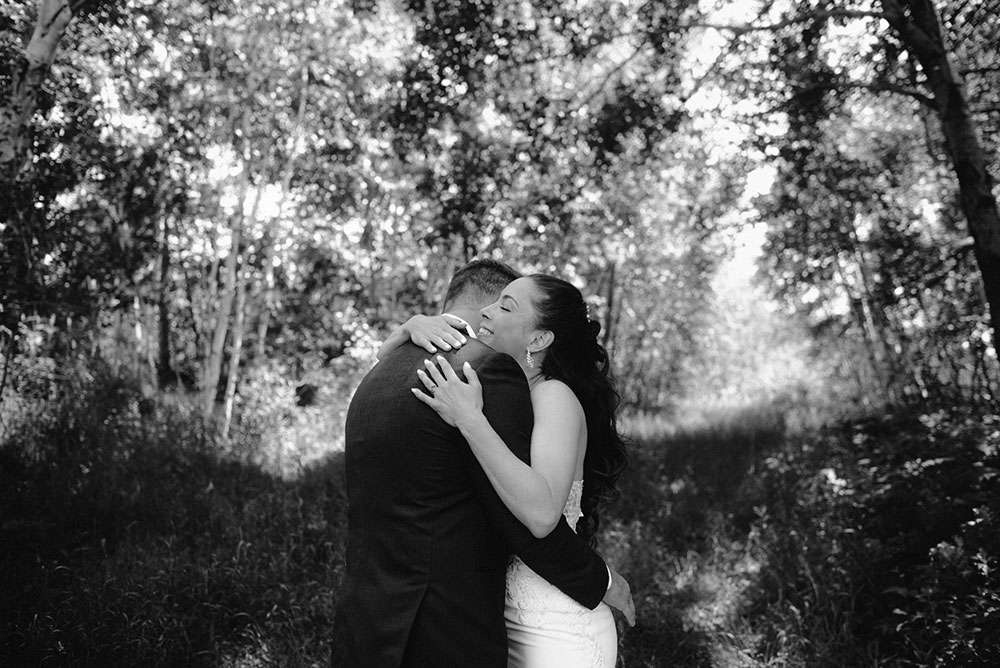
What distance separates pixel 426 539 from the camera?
1.78 m

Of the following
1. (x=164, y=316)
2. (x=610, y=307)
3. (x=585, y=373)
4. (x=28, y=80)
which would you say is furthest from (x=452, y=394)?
(x=164, y=316)

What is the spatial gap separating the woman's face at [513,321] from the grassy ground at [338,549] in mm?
2661

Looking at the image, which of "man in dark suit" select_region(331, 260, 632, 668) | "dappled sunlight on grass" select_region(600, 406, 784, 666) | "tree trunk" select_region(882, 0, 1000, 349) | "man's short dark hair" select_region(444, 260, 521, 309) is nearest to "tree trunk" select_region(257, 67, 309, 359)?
"dappled sunlight on grass" select_region(600, 406, 784, 666)

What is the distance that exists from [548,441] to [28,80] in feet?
15.9

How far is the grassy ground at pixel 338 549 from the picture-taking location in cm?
390

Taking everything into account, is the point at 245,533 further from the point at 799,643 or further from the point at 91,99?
the point at 91,99

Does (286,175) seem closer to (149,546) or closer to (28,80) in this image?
(28,80)

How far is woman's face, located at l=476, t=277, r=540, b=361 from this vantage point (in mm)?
2311

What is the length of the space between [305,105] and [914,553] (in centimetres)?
883

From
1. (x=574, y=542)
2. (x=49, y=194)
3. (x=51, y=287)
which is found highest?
(x=49, y=194)

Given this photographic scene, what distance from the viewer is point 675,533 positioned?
617cm

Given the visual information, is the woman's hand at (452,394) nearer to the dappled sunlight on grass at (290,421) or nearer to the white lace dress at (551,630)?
the white lace dress at (551,630)

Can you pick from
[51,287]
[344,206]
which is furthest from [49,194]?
[344,206]

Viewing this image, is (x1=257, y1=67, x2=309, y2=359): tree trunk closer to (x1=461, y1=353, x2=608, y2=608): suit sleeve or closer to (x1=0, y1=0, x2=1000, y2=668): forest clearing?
(x1=0, y1=0, x2=1000, y2=668): forest clearing
